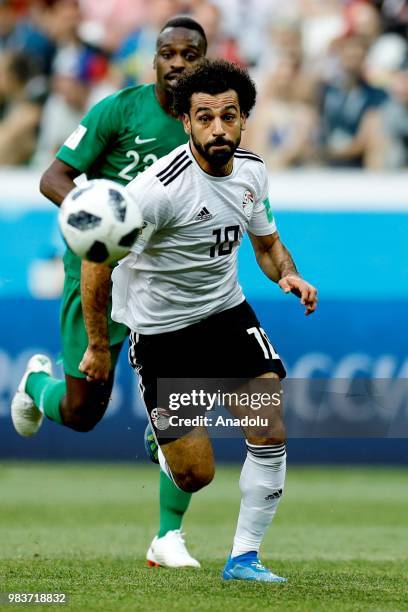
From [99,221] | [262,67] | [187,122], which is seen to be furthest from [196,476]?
[262,67]

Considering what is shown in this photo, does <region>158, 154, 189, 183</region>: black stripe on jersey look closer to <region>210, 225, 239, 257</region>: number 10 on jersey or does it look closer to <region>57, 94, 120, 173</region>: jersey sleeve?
<region>210, 225, 239, 257</region>: number 10 on jersey

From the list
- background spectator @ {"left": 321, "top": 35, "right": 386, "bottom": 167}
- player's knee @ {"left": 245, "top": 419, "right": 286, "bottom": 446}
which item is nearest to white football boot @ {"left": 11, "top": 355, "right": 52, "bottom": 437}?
player's knee @ {"left": 245, "top": 419, "right": 286, "bottom": 446}

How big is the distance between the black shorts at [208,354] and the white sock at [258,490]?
1.22 ft

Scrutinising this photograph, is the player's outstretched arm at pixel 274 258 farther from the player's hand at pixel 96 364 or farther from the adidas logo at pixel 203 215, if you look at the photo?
the player's hand at pixel 96 364

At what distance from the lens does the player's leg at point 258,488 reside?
5.71 m

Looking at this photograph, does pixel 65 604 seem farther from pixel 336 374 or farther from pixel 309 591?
pixel 336 374

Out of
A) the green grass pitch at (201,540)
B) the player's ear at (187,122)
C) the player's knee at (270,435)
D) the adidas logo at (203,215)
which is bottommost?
the green grass pitch at (201,540)

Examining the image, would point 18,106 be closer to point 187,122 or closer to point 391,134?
point 391,134

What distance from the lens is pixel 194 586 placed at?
18.3ft

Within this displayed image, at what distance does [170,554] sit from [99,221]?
2186 millimetres

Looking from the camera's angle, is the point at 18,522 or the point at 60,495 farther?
the point at 60,495

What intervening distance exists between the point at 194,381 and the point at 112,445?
17.5ft

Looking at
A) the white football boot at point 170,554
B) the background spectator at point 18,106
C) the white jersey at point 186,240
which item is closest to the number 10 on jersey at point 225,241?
the white jersey at point 186,240

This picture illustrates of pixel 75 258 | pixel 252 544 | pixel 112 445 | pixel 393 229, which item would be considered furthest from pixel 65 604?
pixel 393 229
